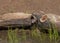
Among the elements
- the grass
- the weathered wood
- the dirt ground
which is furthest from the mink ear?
the dirt ground

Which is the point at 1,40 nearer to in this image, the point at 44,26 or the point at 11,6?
the point at 44,26

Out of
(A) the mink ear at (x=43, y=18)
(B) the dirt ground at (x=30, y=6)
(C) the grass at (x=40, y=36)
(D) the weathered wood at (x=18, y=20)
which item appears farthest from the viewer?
(B) the dirt ground at (x=30, y=6)

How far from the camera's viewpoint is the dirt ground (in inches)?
274

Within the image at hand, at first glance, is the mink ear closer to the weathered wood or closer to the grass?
the grass

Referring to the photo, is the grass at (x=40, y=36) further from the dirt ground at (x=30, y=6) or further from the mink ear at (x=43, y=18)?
the dirt ground at (x=30, y=6)

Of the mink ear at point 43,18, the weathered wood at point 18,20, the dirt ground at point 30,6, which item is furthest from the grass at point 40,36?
the dirt ground at point 30,6

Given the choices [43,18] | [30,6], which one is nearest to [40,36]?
[43,18]

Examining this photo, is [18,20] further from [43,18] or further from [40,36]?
[40,36]

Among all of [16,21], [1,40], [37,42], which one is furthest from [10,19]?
[37,42]

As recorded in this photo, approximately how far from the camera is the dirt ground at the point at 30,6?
6949mm

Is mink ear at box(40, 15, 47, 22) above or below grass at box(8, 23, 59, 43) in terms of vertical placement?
above

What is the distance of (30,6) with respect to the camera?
279 inches

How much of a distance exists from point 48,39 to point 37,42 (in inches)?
7.5

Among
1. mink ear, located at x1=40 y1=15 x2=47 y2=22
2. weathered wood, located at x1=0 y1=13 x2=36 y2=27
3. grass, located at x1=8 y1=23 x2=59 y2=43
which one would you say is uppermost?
mink ear, located at x1=40 y1=15 x2=47 y2=22
